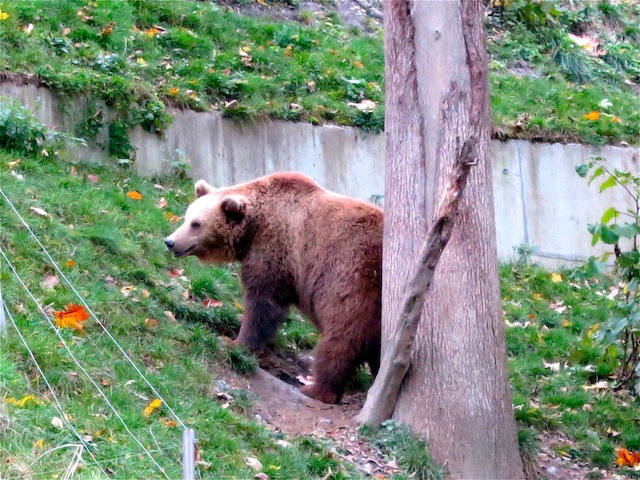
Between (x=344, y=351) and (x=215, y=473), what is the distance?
2.02m

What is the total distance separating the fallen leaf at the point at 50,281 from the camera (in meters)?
7.67

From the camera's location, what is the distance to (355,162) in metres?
12.7

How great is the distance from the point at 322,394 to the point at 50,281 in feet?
7.67

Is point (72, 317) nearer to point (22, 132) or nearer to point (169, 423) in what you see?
point (169, 423)

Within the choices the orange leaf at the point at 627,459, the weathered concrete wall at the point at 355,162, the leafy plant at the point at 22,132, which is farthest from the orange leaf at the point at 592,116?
the leafy plant at the point at 22,132

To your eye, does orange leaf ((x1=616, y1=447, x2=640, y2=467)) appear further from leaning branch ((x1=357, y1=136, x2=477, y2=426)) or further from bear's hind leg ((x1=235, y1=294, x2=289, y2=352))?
bear's hind leg ((x1=235, y1=294, x2=289, y2=352))

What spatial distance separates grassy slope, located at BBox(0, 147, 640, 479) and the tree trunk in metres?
0.94

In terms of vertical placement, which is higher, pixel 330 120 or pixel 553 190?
pixel 330 120

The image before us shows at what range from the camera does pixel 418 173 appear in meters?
7.30

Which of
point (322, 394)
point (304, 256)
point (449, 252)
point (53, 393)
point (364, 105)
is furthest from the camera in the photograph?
point (364, 105)

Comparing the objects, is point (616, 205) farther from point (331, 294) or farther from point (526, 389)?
point (331, 294)

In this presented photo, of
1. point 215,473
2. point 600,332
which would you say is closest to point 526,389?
point 600,332

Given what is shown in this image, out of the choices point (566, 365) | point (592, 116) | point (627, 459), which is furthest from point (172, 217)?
point (592, 116)

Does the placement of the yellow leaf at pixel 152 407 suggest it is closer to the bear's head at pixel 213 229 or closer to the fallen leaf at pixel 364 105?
the bear's head at pixel 213 229
